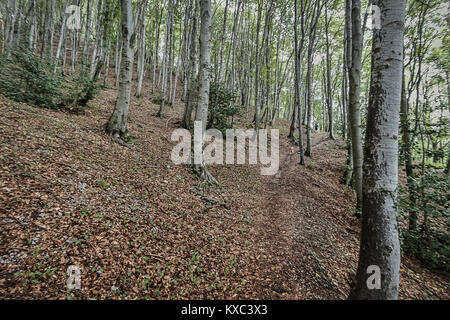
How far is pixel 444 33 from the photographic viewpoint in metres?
6.23

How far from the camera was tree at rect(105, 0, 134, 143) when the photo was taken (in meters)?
6.43

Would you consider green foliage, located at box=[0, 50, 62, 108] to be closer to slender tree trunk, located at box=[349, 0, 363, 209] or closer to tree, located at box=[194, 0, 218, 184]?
tree, located at box=[194, 0, 218, 184]

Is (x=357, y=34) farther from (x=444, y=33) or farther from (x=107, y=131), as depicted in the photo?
(x=107, y=131)

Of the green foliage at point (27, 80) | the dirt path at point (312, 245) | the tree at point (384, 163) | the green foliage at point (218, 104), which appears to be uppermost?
the green foliage at point (218, 104)

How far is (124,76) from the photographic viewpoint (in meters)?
6.46

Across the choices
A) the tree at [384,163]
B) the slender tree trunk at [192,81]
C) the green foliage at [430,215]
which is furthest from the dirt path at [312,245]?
the slender tree trunk at [192,81]

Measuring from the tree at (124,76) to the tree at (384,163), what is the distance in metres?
6.71

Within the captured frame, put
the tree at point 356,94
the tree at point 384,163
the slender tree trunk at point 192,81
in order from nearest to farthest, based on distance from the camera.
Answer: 1. the tree at point 384,163
2. the tree at point 356,94
3. the slender tree trunk at point 192,81

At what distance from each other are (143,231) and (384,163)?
Answer: 3.90 metres

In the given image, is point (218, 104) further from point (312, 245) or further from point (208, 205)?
point (312, 245)

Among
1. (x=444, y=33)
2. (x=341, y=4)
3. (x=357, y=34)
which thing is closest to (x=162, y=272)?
(x=357, y=34)

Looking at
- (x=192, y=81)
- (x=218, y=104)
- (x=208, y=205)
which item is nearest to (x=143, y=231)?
(x=208, y=205)

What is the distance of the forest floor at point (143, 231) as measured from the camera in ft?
8.25

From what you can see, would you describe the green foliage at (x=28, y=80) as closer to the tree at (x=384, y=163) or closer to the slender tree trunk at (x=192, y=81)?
the slender tree trunk at (x=192, y=81)
